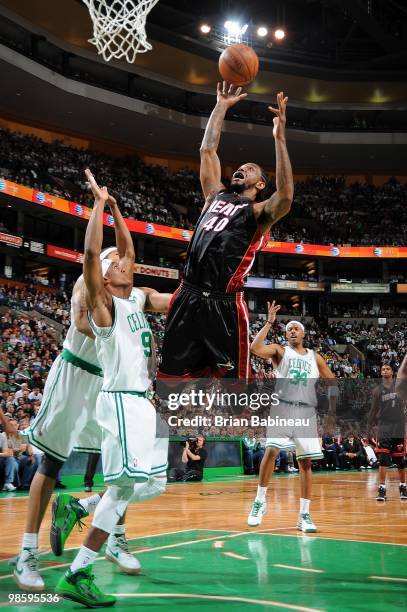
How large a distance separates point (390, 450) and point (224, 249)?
7773 mm

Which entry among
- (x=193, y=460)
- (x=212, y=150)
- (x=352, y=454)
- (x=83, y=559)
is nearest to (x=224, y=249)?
(x=212, y=150)

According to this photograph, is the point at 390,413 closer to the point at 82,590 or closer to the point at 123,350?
the point at 123,350

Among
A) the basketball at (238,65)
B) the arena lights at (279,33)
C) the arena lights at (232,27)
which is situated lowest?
the basketball at (238,65)

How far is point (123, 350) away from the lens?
4.56 metres

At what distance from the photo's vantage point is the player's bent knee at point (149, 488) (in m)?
4.85

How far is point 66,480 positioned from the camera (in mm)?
13617

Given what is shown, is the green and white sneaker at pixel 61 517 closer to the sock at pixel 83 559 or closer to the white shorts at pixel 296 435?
the sock at pixel 83 559

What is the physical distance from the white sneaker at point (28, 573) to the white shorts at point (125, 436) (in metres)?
0.91

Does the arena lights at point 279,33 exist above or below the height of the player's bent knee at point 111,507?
above

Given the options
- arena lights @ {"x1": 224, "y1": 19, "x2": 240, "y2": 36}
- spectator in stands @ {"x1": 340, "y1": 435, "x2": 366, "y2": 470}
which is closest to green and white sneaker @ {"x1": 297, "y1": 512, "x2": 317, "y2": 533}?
spectator in stands @ {"x1": 340, "y1": 435, "x2": 366, "y2": 470}

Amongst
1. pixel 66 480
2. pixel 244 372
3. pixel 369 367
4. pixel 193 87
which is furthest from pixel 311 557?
pixel 193 87

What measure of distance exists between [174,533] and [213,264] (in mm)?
3696

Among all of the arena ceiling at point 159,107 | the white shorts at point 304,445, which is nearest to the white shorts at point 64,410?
the white shorts at point 304,445

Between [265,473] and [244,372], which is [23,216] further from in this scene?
[244,372]
